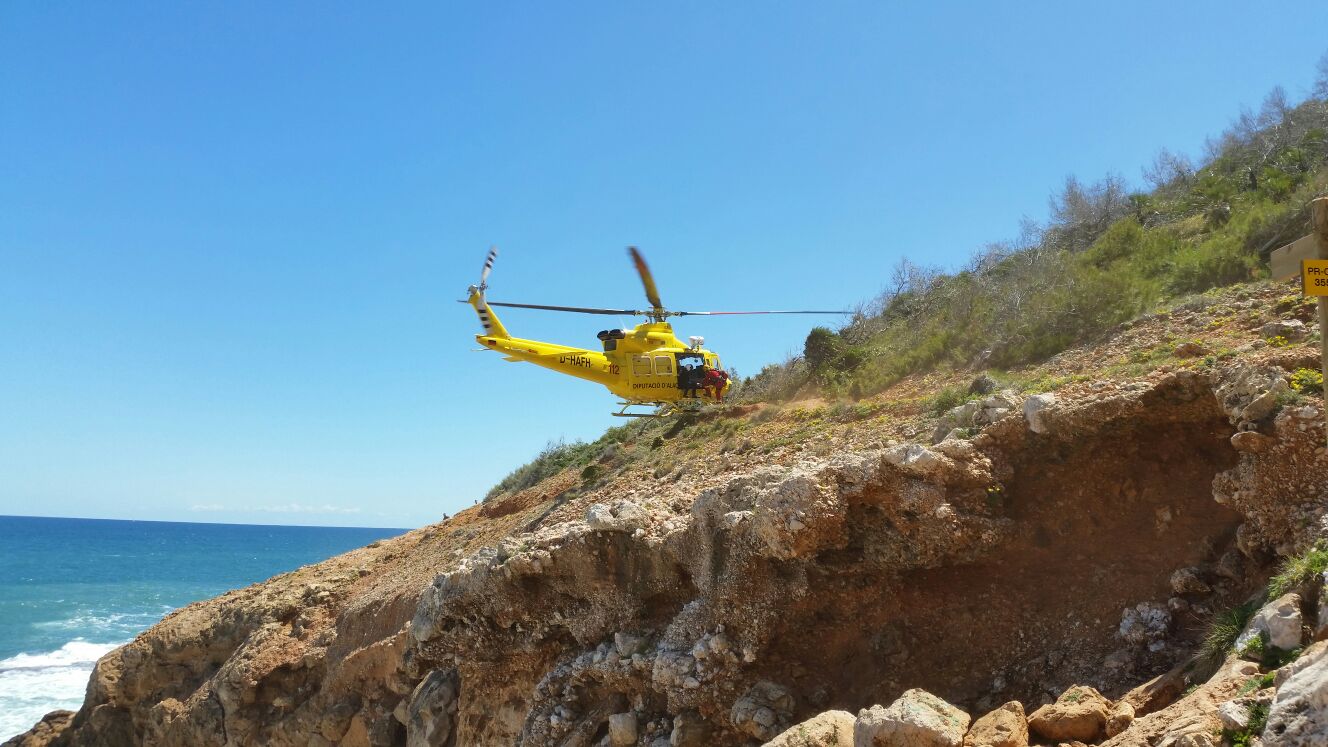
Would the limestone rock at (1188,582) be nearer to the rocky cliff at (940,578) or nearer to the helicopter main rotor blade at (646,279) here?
the rocky cliff at (940,578)

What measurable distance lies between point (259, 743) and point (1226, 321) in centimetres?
1875

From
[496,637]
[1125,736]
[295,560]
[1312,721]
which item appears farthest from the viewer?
[295,560]

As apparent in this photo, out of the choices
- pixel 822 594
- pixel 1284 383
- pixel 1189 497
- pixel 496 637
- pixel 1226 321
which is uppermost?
pixel 1226 321

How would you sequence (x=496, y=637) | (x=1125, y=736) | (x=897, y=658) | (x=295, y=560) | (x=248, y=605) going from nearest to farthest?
1. (x=1125, y=736)
2. (x=897, y=658)
3. (x=496, y=637)
4. (x=248, y=605)
5. (x=295, y=560)

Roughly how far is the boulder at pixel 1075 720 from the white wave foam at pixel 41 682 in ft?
103

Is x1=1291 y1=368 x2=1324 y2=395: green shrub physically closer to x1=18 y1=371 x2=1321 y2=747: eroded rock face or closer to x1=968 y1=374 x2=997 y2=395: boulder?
x1=18 y1=371 x2=1321 y2=747: eroded rock face

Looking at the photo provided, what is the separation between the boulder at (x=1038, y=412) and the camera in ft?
27.5

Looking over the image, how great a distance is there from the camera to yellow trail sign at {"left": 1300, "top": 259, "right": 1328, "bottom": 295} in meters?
5.29

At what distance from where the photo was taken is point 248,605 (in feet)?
65.5

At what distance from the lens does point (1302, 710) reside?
400 cm

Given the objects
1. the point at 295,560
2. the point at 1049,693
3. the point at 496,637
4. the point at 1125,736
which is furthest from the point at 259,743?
the point at 295,560

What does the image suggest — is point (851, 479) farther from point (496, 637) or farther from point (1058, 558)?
point (496, 637)

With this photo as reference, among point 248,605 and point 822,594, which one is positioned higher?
point 822,594

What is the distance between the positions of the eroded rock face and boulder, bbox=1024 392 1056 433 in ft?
0.09
